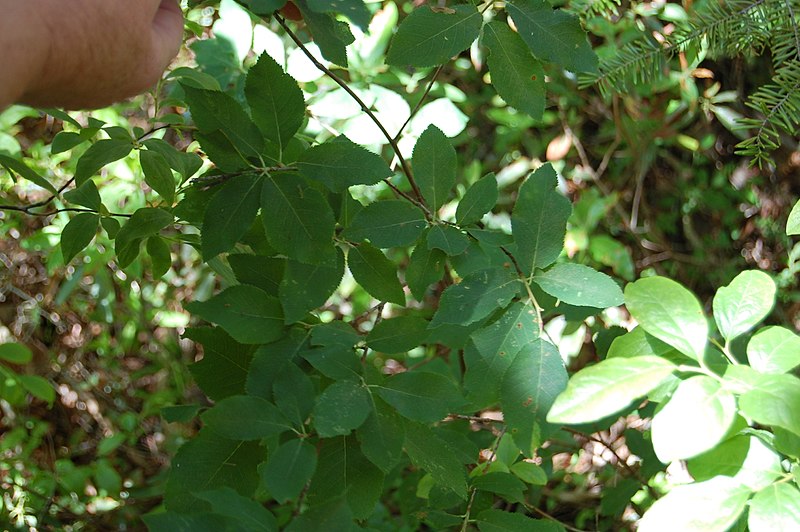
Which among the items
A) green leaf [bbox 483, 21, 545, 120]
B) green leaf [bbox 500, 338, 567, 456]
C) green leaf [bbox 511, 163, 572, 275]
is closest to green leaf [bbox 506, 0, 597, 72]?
green leaf [bbox 483, 21, 545, 120]

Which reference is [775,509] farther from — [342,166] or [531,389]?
[342,166]

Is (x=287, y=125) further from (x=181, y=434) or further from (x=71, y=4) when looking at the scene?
(x=181, y=434)

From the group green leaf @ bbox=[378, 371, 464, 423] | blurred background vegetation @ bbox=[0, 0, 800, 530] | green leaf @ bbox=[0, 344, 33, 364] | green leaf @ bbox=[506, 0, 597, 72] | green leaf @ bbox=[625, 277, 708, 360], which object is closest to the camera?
green leaf @ bbox=[625, 277, 708, 360]

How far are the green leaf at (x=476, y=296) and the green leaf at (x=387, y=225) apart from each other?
0.11m

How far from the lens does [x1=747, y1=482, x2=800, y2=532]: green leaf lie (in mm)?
681

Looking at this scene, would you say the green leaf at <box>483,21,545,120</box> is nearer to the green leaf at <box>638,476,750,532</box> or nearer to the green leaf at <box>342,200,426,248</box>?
the green leaf at <box>342,200,426,248</box>

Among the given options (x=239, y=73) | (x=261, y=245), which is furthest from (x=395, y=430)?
(x=239, y=73)

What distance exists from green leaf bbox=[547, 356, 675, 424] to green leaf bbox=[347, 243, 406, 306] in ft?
1.20

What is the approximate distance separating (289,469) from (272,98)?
1.48ft

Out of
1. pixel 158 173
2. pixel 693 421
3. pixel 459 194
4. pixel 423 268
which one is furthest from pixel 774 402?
pixel 459 194

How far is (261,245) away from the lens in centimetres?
109

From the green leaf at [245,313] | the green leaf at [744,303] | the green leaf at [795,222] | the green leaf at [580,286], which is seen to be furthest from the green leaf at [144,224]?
the green leaf at [795,222]

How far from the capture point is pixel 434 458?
0.95 m

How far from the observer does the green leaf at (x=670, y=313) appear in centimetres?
78
